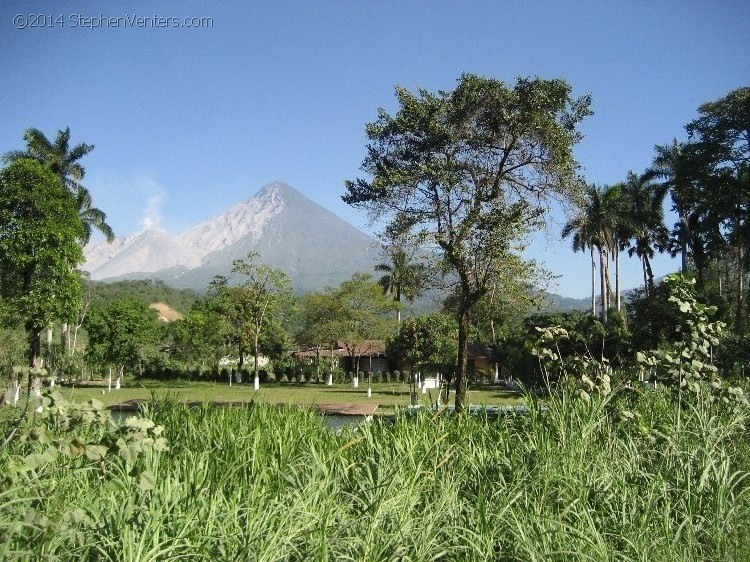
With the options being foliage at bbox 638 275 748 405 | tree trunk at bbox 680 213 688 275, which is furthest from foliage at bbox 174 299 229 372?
foliage at bbox 638 275 748 405

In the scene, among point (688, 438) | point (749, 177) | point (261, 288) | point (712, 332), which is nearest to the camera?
point (688, 438)

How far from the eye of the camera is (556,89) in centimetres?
1484

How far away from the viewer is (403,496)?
388 centimetres

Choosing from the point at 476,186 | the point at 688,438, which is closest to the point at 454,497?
the point at 688,438

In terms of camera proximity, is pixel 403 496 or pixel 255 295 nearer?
pixel 403 496

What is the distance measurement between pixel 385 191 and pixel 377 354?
145ft

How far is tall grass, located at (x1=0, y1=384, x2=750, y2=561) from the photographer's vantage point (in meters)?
3.07

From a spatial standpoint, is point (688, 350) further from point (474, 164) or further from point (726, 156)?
point (726, 156)

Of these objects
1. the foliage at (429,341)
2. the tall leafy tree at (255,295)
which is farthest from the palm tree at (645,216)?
the tall leafy tree at (255,295)

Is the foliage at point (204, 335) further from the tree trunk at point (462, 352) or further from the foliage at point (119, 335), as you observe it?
the tree trunk at point (462, 352)

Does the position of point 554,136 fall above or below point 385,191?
above

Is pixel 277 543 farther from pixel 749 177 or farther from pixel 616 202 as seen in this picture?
pixel 616 202

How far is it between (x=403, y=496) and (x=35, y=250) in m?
24.7

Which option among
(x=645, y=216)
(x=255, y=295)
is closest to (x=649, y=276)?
(x=645, y=216)
